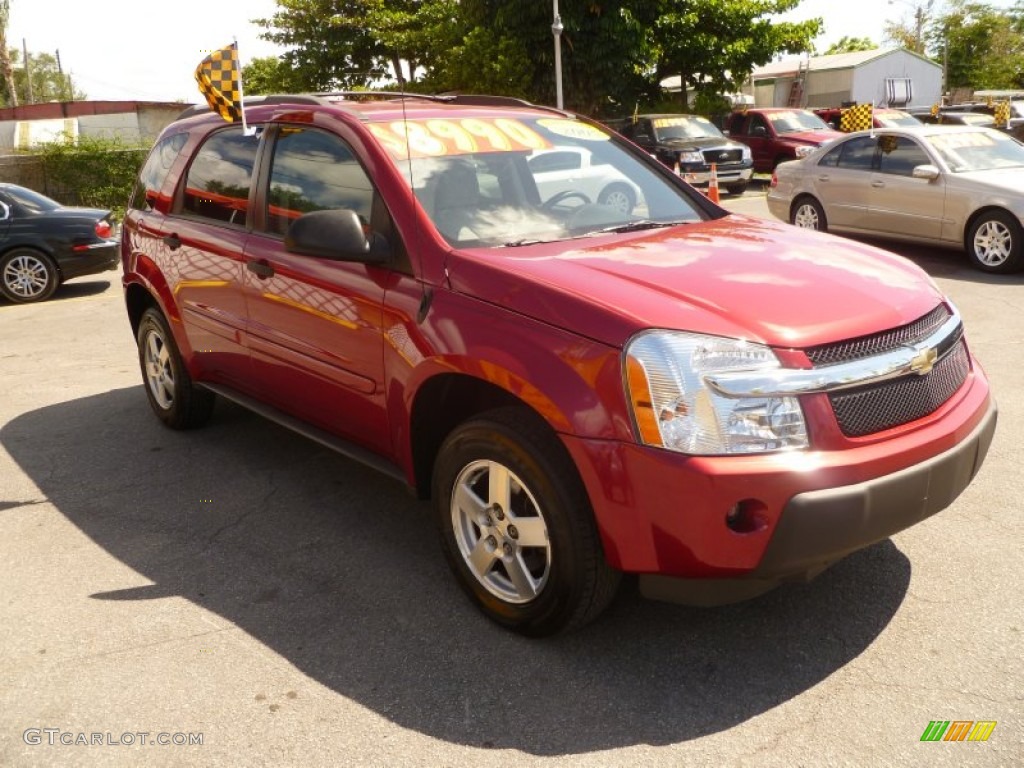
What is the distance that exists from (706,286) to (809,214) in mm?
10053

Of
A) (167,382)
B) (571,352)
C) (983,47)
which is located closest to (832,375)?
(571,352)

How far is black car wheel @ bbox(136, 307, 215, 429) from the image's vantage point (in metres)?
5.75

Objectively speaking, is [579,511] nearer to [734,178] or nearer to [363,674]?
[363,674]

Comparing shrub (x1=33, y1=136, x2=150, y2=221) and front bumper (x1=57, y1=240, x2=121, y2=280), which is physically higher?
shrub (x1=33, y1=136, x2=150, y2=221)

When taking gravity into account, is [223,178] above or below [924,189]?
above

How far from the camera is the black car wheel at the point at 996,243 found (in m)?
10.0

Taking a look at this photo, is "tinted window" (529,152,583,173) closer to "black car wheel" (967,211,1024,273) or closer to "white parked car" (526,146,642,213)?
"white parked car" (526,146,642,213)

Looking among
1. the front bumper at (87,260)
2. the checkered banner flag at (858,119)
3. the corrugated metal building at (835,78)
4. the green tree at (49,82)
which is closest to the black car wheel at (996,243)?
the front bumper at (87,260)

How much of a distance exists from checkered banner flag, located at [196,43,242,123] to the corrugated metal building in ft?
165

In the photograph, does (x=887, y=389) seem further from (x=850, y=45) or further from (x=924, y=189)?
(x=850, y=45)

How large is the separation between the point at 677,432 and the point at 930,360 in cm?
96

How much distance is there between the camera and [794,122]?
23.0 metres

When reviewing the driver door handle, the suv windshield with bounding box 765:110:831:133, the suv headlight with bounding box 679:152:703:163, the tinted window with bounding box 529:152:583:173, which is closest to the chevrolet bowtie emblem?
the tinted window with bounding box 529:152:583:173

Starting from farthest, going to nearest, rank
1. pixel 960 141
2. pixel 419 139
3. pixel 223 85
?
1. pixel 960 141
2. pixel 223 85
3. pixel 419 139
